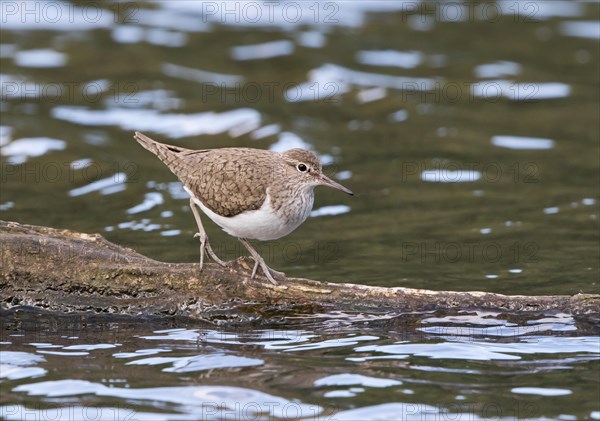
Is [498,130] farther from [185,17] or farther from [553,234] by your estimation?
[185,17]

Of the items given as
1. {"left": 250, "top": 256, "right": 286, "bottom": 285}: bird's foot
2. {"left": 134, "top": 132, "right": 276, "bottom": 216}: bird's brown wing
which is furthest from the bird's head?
{"left": 250, "top": 256, "right": 286, "bottom": 285}: bird's foot

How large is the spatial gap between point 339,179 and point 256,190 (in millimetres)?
6495

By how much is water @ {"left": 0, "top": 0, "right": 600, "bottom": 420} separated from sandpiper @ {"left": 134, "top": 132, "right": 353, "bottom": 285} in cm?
99

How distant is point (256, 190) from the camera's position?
10695mm

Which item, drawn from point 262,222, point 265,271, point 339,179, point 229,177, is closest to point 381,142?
point 339,179

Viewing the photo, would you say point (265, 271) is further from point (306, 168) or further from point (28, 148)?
point (28, 148)

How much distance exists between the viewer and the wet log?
34.1ft

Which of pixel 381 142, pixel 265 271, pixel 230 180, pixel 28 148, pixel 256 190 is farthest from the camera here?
pixel 381 142

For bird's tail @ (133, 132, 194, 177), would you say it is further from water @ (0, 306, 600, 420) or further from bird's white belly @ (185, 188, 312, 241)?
water @ (0, 306, 600, 420)

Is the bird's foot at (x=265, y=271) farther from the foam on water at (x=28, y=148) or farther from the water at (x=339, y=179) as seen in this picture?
the foam on water at (x=28, y=148)

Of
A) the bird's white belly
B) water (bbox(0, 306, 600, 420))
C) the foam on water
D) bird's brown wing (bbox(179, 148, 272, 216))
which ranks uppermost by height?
the foam on water

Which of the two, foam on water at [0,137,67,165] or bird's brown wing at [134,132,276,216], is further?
foam on water at [0,137,67,165]

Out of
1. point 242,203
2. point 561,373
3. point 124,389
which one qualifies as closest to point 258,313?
point 242,203

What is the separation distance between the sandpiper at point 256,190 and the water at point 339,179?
39.0 inches
